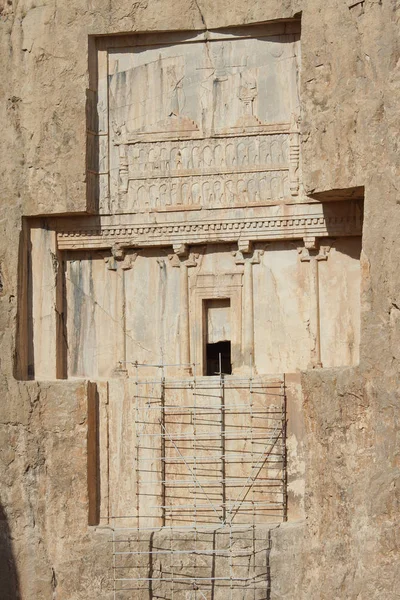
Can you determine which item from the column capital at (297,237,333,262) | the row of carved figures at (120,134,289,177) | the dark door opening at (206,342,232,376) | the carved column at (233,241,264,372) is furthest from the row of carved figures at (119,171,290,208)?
the dark door opening at (206,342,232,376)

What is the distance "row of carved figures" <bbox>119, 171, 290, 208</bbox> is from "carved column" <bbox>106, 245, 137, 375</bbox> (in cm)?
62

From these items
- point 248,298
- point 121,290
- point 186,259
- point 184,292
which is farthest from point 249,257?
point 121,290

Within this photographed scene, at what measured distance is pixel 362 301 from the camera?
16172mm

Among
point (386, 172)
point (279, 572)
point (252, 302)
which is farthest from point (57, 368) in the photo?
point (386, 172)

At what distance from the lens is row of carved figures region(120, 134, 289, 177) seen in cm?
1752

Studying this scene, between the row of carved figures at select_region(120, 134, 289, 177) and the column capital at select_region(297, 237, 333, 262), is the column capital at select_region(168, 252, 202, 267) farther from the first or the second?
the column capital at select_region(297, 237, 333, 262)

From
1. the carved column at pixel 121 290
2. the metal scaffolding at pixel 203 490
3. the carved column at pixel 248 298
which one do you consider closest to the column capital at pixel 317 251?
the carved column at pixel 248 298

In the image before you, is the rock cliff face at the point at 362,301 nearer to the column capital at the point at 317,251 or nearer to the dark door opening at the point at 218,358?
the column capital at the point at 317,251

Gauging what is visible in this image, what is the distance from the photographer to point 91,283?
1797cm

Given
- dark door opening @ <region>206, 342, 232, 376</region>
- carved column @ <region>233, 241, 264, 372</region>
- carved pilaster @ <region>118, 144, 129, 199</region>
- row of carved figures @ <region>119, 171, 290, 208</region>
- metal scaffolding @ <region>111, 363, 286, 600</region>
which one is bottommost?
metal scaffolding @ <region>111, 363, 286, 600</region>

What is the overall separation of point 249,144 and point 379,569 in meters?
5.15

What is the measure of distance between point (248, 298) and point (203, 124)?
2.13 metres

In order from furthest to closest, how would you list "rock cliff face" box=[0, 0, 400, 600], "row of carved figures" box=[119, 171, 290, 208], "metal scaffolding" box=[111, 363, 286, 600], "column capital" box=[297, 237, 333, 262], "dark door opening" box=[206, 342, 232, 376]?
"dark door opening" box=[206, 342, 232, 376] → "row of carved figures" box=[119, 171, 290, 208] → "column capital" box=[297, 237, 333, 262] → "metal scaffolding" box=[111, 363, 286, 600] → "rock cliff face" box=[0, 0, 400, 600]

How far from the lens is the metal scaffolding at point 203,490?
17.0m
